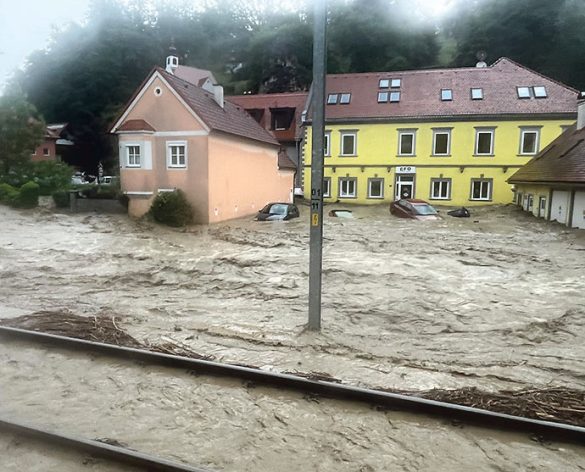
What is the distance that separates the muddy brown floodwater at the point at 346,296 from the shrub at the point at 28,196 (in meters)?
7.34

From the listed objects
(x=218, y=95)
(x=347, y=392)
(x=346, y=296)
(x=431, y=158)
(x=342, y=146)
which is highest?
(x=218, y=95)

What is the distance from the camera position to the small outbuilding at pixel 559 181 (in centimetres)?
2180

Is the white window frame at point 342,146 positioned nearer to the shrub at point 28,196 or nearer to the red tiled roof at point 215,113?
the red tiled roof at point 215,113

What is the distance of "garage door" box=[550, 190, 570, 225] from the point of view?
2281cm

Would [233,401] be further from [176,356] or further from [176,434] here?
[176,356]

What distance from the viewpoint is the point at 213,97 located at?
1103 inches

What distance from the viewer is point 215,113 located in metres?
25.4

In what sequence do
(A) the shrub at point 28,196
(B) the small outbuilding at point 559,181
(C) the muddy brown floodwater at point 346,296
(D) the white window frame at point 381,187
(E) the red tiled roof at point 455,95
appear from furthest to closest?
(D) the white window frame at point 381,187, (E) the red tiled roof at point 455,95, (A) the shrub at point 28,196, (B) the small outbuilding at point 559,181, (C) the muddy brown floodwater at point 346,296

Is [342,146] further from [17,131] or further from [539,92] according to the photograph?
[17,131]

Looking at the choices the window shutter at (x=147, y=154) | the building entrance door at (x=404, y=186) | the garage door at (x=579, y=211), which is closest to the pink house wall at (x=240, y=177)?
the window shutter at (x=147, y=154)

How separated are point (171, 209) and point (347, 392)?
19.0 meters

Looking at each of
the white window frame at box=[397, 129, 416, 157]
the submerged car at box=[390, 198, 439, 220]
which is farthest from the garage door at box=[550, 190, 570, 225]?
the white window frame at box=[397, 129, 416, 157]

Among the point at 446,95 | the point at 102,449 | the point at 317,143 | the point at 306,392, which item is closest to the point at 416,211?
the point at 446,95

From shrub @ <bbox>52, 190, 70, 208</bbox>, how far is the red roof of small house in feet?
62.9
